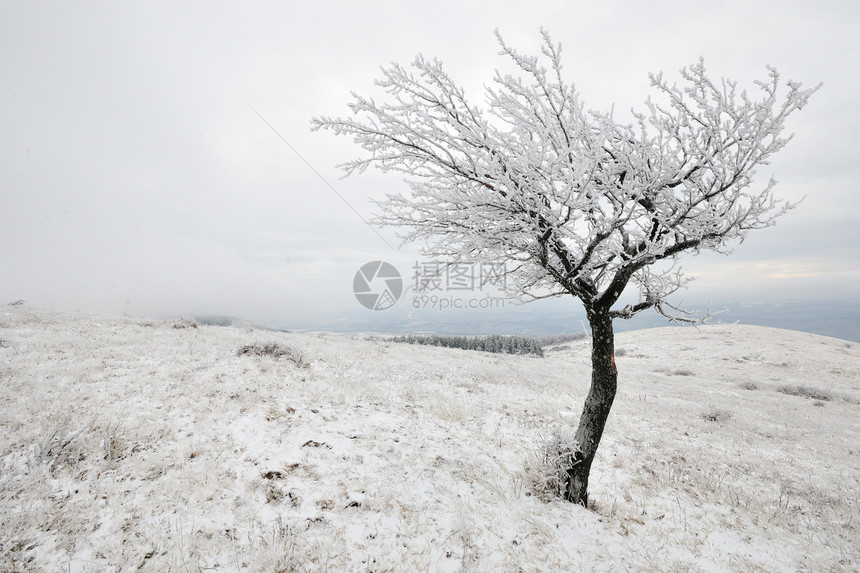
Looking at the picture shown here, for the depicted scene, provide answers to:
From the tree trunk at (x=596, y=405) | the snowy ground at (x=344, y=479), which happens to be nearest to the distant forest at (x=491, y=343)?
the snowy ground at (x=344, y=479)

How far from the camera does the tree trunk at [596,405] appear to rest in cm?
546

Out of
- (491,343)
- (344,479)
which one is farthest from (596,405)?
(491,343)

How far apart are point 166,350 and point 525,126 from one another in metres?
13.0

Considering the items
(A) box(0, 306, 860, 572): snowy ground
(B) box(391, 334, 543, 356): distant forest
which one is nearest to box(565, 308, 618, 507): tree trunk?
(A) box(0, 306, 860, 572): snowy ground

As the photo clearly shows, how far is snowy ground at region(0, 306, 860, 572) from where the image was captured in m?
3.94

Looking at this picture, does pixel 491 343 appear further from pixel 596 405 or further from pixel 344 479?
pixel 344 479

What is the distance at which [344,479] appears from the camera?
526cm

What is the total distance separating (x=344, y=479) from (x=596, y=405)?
14.3ft

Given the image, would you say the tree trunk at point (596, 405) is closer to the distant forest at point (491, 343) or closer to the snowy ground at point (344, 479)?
the snowy ground at point (344, 479)

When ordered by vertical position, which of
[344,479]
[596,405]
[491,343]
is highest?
[596,405]

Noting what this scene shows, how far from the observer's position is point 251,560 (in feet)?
12.1

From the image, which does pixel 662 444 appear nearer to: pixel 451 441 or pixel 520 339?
pixel 451 441

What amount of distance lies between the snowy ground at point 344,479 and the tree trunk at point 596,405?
0.39 m

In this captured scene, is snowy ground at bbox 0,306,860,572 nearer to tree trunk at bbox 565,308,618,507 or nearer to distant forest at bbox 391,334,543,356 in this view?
tree trunk at bbox 565,308,618,507
